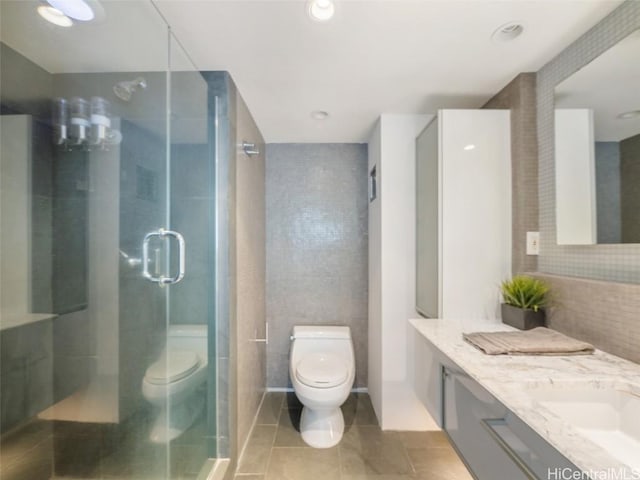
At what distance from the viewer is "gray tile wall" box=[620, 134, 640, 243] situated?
39.1 inches

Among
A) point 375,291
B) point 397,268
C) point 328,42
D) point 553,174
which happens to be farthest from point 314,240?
point 553,174

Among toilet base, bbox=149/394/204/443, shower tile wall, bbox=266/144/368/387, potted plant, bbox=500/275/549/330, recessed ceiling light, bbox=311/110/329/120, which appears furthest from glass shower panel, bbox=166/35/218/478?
potted plant, bbox=500/275/549/330

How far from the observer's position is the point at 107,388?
58.9 inches

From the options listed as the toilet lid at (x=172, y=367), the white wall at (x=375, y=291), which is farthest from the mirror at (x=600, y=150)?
the toilet lid at (x=172, y=367)

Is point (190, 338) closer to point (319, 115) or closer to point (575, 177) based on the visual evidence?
point (319, 115)

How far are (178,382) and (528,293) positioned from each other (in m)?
1.85

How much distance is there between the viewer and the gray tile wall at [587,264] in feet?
3.24

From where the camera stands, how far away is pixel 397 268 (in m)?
1.93

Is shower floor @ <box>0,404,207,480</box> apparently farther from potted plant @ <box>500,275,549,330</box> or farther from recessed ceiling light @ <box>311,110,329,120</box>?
recessed ceiling light @ <box>311,110,329,120</box>

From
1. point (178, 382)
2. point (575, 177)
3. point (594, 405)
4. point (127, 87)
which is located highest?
point (127, 87)

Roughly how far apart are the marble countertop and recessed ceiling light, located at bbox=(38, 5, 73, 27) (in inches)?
77.8

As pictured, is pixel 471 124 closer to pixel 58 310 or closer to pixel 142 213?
pixel 142 213

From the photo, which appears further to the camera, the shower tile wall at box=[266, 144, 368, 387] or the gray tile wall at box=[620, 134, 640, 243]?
the shower tile wall at box=[266, 144, 368, 387]

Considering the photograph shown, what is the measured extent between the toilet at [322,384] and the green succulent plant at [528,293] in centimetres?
109
